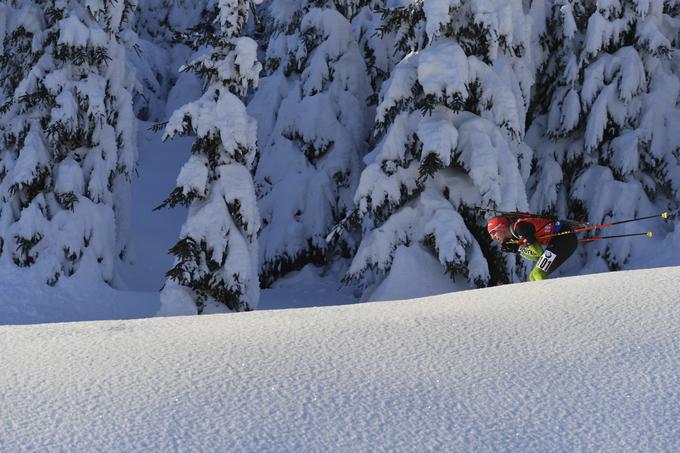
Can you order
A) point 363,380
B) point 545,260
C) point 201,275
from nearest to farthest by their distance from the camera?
point 363,380
point 545,260
point 201,275

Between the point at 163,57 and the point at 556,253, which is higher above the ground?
the point at 163,57

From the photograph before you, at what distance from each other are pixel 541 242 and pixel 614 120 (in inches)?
300

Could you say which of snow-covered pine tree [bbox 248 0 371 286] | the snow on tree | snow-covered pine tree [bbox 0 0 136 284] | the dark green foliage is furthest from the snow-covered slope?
the snow on tree

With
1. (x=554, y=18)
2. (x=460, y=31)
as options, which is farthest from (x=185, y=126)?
(x=554, y=18)

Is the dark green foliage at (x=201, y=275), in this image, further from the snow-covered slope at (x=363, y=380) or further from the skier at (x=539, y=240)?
the snow-covered slope at (x=363, y=380)

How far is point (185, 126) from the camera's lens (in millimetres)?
12984

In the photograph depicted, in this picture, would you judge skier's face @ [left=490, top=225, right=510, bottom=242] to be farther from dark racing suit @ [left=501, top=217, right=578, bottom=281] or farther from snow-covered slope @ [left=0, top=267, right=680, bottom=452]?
snow-covered slope @ [left=0, top=267, right=680, bottom=452]

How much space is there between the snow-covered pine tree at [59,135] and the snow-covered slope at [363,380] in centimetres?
1041

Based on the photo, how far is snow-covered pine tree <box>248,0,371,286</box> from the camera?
17.7 m

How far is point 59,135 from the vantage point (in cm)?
1645

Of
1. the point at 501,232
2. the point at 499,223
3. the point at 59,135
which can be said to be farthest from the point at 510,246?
the point at 59,135

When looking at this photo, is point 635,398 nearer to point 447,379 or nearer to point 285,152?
point 447,379

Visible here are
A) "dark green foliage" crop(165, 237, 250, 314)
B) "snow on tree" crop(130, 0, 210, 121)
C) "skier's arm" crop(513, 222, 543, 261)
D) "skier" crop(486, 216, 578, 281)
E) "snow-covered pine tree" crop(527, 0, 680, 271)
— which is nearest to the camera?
"skier's arm" crop(513, 222, 543, 261)

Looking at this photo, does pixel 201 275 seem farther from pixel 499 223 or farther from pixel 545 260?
pixel 545 260
